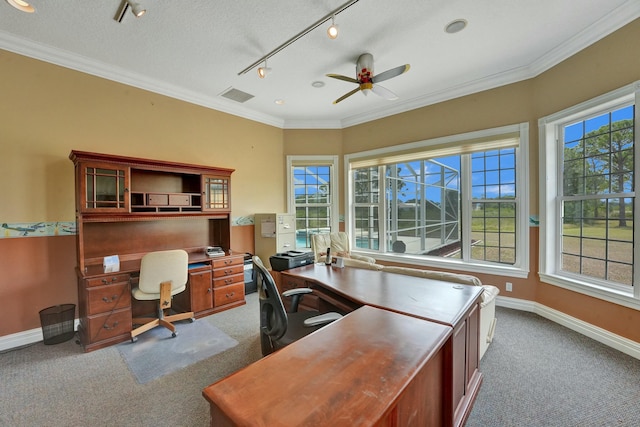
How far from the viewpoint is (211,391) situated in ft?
2.99

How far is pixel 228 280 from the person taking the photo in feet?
12.3

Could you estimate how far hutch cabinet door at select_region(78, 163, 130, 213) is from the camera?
280 cm

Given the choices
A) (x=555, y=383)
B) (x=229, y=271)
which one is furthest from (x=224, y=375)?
(x=555, y=383)

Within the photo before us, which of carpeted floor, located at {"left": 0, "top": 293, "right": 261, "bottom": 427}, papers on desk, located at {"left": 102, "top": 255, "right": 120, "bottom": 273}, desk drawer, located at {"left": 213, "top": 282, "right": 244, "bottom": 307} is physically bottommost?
carpeted floor, located at {"left": 0, "top": 293, "right": 261, "bottom": 427}

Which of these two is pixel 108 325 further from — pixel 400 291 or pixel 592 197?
pixel 592 197

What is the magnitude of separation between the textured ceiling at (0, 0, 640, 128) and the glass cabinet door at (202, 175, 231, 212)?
1.35 meters

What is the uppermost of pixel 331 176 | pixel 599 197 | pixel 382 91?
pixel 382 91

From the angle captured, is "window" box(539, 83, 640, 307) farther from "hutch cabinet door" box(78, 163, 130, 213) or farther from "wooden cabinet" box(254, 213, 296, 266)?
"hutch cabinet door" box(78, 163, 130, 213)

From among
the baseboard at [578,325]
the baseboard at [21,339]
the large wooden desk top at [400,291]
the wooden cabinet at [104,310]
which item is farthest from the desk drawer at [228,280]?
the baseboard at [578,325]

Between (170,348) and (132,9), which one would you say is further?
(170,348)

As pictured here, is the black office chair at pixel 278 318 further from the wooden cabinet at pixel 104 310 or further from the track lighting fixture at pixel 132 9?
the track lighting fixture at pixel 132 9

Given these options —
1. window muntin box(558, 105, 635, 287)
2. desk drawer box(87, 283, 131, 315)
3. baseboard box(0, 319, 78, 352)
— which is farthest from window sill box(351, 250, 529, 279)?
baseboard box(0, 319, 78, 352)

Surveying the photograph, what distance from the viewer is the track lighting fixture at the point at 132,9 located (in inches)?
82.5

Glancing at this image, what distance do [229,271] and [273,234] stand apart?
1.05 meters
